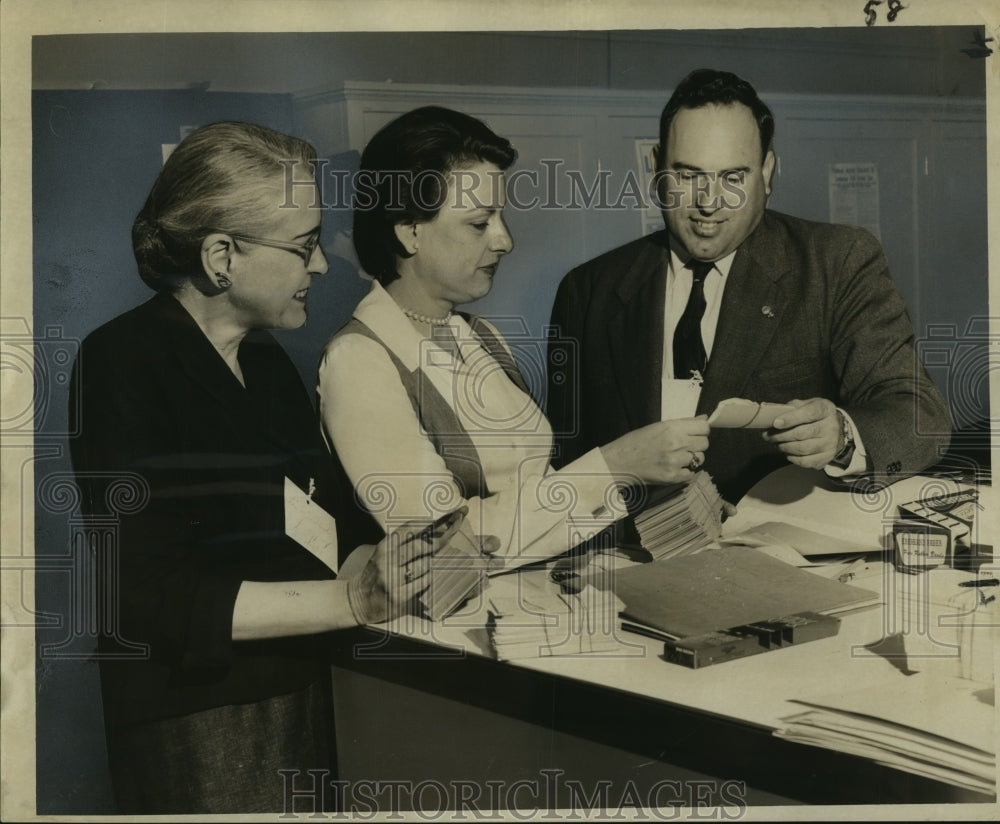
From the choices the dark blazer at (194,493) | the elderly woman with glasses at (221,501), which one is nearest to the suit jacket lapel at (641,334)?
the elderly woman with glasses at (221,501)

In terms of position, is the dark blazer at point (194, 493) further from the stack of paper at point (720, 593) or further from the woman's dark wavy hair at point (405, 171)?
the stack of paper at point (720, 593)

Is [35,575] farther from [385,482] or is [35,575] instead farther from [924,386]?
[924,386]

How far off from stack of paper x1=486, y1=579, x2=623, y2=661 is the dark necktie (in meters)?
0.59

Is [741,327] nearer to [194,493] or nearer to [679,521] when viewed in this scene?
[679,521]

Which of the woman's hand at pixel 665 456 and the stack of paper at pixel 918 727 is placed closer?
the stack of paper at pixel 918 727

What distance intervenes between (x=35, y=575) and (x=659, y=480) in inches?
61.2

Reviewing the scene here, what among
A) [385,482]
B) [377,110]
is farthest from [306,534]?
[377,110]

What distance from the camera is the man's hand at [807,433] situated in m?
2.68

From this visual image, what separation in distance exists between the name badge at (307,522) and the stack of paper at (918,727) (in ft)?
3.71

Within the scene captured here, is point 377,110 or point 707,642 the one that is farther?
point 377,110

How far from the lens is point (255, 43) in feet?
8.81

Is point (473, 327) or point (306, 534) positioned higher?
point (473, 327)

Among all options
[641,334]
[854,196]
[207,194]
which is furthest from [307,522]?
[854,196]

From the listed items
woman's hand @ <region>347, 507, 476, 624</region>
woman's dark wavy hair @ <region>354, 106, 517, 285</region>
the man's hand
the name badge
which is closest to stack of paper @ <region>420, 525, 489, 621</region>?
woman's hand @ <region>347, 507, 476, 624</region>
